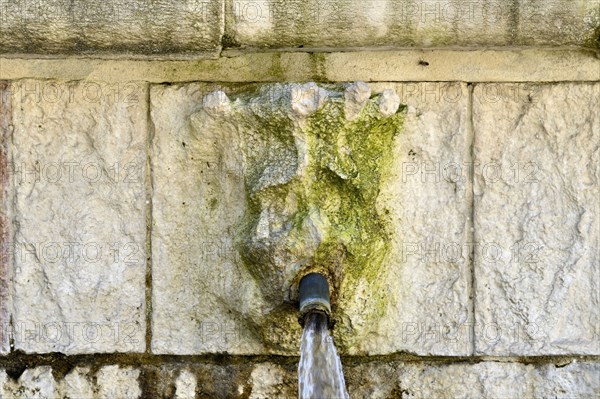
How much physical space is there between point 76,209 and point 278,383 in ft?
2.34

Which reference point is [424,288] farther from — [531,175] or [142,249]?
[142,249]

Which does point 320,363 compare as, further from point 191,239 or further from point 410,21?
point 410,21

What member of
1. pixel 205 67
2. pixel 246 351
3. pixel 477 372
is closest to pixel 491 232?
pixel 477 372

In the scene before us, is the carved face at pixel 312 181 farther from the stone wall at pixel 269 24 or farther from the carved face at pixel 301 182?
the stone wall at pixel 269 24

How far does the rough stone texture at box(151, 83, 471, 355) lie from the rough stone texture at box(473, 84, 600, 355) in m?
0.07

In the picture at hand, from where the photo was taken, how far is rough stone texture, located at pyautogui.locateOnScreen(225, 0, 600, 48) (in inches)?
80.2

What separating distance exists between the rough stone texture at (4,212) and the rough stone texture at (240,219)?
39cm

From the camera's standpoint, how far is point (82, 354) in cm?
230

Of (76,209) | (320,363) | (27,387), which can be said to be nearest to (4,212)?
(76,209)

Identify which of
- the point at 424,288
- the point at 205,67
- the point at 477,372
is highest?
the point at 205,67

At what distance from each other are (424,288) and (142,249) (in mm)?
763

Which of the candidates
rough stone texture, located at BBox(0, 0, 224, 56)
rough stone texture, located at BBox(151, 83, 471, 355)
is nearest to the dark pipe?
rough stone texture, located at BBox(151, 83, 471, 355)

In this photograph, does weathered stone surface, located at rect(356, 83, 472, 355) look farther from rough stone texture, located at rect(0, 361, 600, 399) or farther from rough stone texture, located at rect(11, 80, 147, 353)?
rough stone texture, located at rect(11, 80, 147, 353)

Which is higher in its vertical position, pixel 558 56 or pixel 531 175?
pixel 558 56
